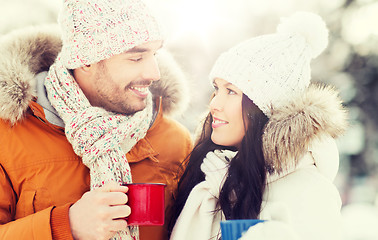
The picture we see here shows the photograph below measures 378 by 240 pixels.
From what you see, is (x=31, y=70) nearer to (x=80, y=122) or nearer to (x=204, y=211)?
(x=80, y=122)

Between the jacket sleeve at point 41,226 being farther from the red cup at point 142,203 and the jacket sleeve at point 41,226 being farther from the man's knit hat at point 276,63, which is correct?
the man's knit hat at point 276,63

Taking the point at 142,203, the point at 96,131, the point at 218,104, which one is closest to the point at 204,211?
the point at 142,203

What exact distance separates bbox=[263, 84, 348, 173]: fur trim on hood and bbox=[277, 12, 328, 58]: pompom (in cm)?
41

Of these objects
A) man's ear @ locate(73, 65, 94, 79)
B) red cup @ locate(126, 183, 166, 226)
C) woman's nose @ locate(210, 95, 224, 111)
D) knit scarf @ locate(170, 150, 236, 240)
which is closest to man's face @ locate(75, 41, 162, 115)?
man's ear @ locate(73, 65, 94, 79)

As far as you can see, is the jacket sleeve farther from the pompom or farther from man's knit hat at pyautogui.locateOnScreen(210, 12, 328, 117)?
the pompom

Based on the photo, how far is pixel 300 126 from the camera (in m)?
2.09

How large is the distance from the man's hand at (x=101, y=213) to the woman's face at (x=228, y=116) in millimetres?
790

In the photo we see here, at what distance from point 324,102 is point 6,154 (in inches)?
68.4

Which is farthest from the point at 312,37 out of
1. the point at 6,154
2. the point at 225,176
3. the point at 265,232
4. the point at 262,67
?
the point at 6,154

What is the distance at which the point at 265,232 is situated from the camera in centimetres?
175

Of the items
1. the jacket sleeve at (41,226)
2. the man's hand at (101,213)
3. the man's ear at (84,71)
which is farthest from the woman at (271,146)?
the man's ear at (84,71)

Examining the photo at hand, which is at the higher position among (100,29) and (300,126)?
(100,29)

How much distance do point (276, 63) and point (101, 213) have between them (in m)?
1.30

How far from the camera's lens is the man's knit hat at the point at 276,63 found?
235cm
